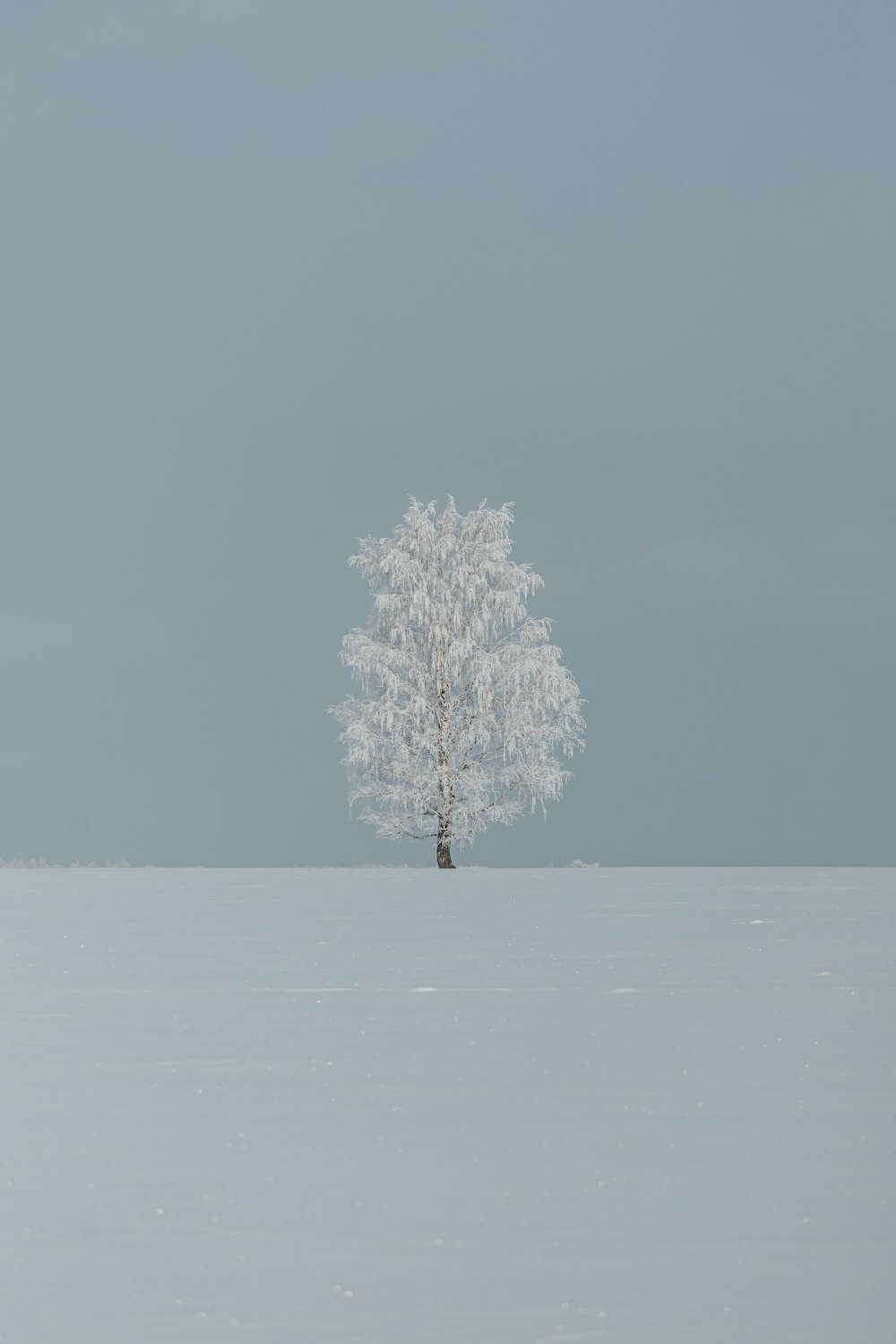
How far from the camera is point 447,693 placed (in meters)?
29.3

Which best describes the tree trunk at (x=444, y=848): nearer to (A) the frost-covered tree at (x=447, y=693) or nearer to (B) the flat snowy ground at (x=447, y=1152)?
(A) the frost-covered tree at (x=447, y=693)

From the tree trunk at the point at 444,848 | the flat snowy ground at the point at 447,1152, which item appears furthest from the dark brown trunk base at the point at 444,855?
the flat snowy ground at the point at 447,1152

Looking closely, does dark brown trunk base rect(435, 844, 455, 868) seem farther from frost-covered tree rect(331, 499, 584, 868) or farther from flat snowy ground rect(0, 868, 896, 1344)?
flat snowy ground rect(0, 868, 896, 1344)

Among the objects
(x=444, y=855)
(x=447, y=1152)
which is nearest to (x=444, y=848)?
(x=444, y=855)

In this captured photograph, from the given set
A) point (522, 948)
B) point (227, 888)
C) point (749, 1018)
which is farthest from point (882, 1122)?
point (227, 888)

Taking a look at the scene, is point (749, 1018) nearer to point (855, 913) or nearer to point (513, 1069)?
point (513, 1069)

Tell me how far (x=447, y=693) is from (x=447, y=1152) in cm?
2579

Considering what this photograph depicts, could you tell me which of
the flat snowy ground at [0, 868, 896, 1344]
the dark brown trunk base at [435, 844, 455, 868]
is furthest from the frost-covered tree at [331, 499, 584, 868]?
the flat snowy ground at [0, 868, 896, 1344]

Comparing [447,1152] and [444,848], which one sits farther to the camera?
[444,848]

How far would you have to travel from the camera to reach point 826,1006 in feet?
21.0

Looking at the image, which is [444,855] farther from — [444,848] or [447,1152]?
[447,1152]

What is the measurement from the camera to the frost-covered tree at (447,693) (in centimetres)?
2859

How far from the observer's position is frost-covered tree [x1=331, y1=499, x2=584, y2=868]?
28.6 meters

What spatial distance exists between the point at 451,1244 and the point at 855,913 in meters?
11.5
